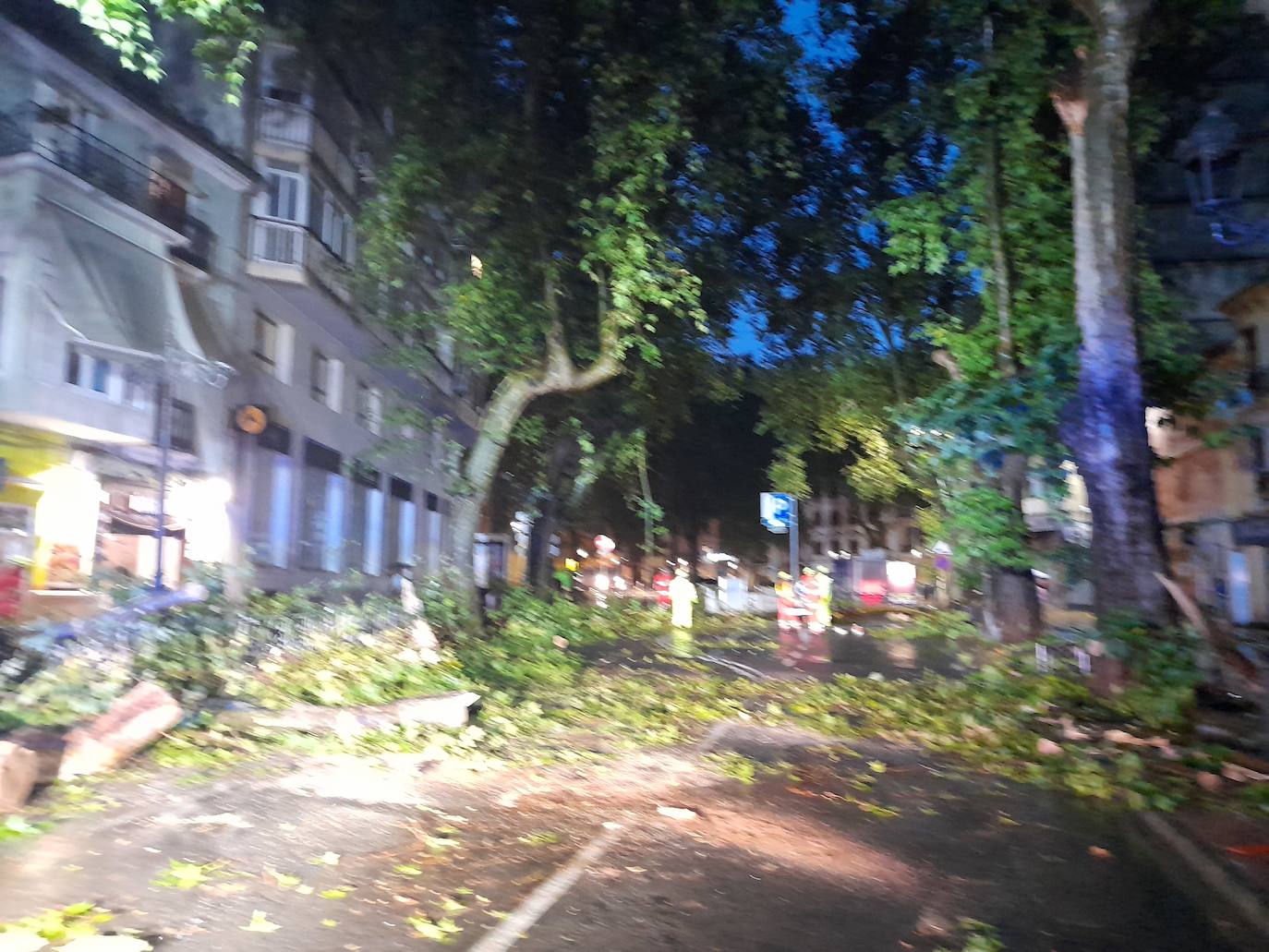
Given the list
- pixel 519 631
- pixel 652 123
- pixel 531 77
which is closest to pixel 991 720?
pixel 652 123

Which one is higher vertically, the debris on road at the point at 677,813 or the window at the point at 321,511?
the window at the point at 321,511

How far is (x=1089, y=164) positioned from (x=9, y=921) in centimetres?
1202

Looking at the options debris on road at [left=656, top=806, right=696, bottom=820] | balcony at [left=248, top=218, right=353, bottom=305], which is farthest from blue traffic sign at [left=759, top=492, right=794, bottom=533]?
debris on road at [left=656, top=806, right=696, bottom=820]

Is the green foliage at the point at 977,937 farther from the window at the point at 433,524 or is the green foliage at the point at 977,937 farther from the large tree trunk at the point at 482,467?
the window at the point at 433,524

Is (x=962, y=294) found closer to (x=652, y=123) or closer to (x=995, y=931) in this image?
(x=652, y=123)

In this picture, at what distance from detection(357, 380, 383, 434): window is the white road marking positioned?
20.9m

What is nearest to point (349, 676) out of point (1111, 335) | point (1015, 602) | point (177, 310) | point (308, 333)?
point (177, 310)

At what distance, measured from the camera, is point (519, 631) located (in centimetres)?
1794

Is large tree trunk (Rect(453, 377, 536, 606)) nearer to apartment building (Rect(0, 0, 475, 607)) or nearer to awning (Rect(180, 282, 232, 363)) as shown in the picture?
apartment building (Rect(0, 0, 475, 607))

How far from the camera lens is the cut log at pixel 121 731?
702cm

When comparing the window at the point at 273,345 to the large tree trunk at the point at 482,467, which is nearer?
the large tree trunk at the point at 482,467

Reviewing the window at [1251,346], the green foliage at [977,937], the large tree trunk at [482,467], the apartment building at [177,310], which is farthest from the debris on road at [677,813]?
the window at [1251,346]

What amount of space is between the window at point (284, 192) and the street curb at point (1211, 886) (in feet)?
60.8

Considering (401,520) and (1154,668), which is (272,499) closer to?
(401,520)
